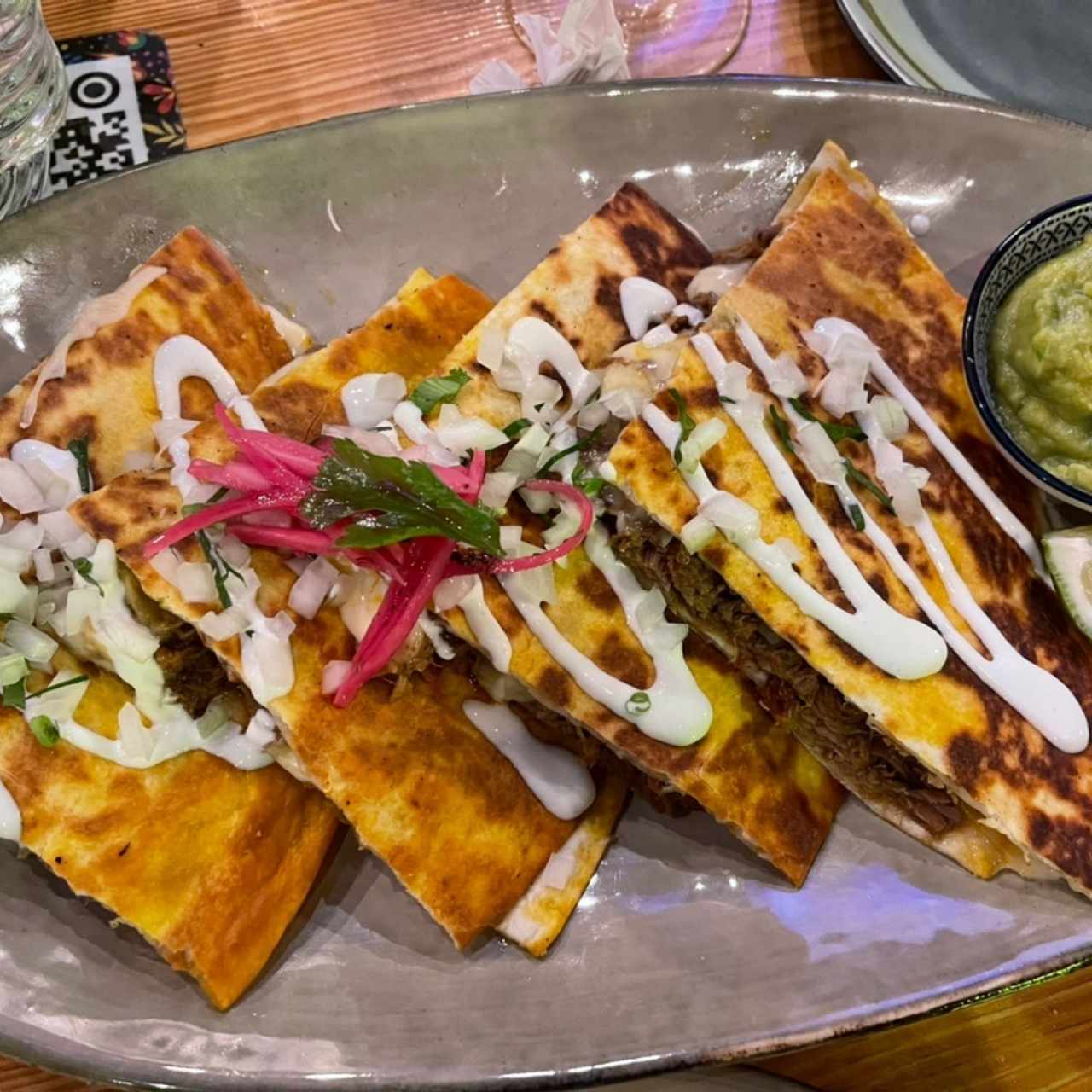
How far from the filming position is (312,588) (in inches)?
83.5

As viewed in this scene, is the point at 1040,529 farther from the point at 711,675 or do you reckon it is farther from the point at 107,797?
the point at 107,797

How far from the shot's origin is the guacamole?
2.28 meters

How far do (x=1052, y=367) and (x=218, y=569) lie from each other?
6.14 feet

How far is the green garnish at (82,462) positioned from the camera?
7.35ft

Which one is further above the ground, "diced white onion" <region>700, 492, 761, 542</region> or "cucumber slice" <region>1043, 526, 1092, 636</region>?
"diced white onion" <region>700, 492, 761, 542</region>

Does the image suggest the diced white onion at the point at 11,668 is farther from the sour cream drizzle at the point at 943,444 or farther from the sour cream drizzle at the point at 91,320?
the sour cream drizzle at the point at 943,444

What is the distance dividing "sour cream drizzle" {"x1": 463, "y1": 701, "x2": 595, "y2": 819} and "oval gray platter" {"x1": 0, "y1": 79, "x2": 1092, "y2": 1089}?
161 mm

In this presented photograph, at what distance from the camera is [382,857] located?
6.85 ft

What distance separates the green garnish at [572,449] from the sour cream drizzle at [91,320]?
1.08 meters

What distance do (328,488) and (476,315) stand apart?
2.87 ft

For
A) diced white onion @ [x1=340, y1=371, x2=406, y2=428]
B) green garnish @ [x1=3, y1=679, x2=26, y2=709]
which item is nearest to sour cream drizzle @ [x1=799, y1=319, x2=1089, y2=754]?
diced white onion @ [x1=340, y1=371, x2=406, y2=428]

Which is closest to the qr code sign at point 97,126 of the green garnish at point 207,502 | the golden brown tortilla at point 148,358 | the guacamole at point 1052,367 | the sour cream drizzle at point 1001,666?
the golden brown tortilla at point 148,358

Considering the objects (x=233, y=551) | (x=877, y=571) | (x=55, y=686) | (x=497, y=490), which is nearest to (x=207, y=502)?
(x=233, y=551)

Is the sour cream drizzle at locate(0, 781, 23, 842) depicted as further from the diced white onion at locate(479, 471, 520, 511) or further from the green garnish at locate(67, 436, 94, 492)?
the diced white onion at locate(479, 471, 520, 511)
